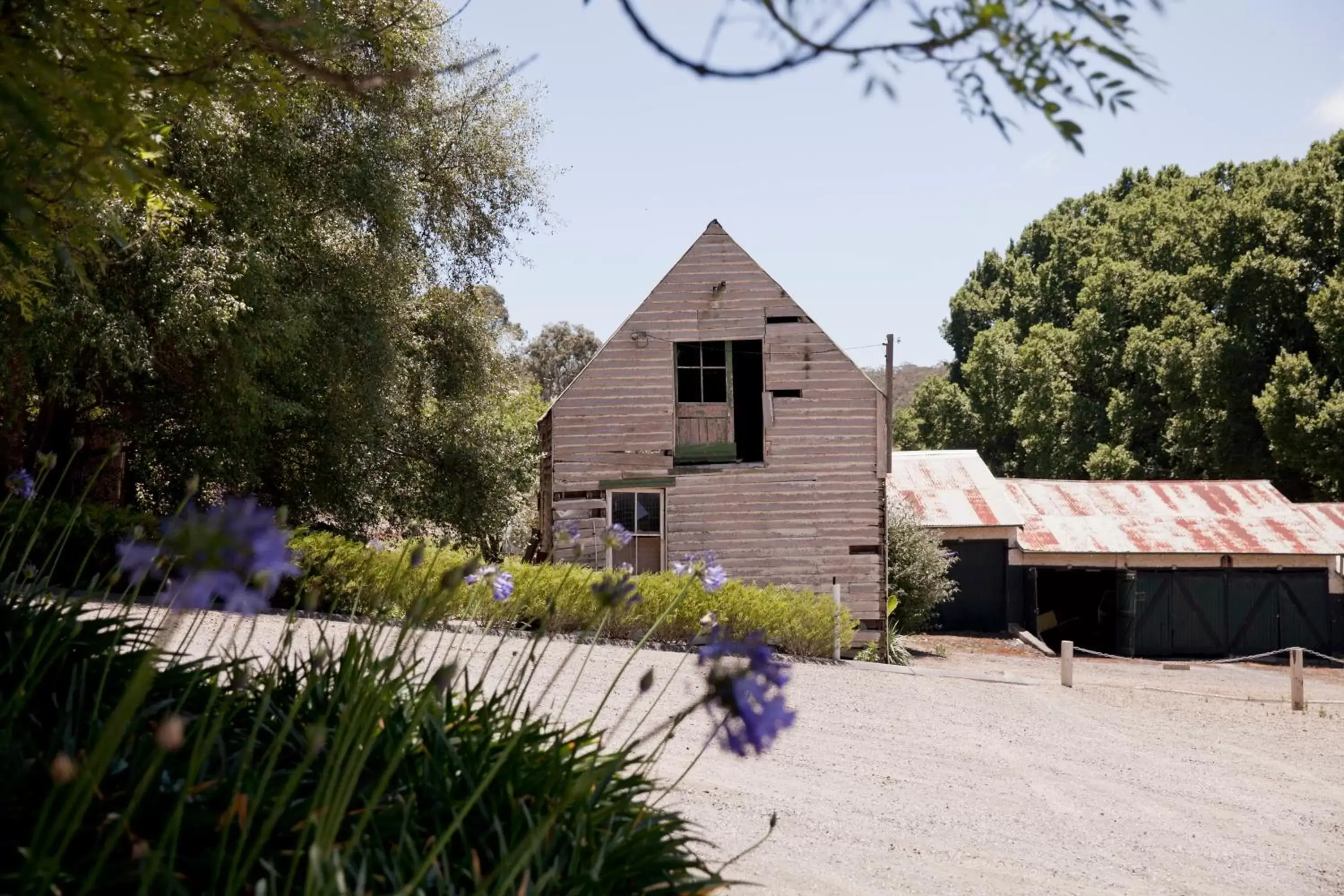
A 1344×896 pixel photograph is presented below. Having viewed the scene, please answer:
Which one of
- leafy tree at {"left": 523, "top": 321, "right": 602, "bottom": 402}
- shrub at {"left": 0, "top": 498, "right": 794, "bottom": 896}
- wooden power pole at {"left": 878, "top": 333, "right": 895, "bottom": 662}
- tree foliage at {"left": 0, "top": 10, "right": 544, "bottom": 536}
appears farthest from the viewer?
leafy tree at {"left": 523, "top": 321, "right": 602, "bottom": 402}

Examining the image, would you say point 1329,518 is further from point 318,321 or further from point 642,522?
point 318,321

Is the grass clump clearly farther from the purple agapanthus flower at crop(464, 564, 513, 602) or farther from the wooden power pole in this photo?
the wooden power pole

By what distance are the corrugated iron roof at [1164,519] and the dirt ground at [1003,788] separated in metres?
10.0

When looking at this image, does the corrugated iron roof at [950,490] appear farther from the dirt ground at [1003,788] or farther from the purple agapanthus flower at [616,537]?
the purple agapanthus flower at [616,537]

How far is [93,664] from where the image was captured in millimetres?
3619

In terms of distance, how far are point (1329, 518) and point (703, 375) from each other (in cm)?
1497

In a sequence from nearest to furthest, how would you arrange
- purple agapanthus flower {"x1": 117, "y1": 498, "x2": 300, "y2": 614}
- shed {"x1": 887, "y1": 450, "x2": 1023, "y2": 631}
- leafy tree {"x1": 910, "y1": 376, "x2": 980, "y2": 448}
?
purple agapanthus flower {"x1": 117, "y1": 498, "x2": 300, "y2": 614} < shed {"x1": 887, "y1": 450, "x2": 1023, "y2": 631} < leafy tree {"x1": 910, "y1": 376, "x2": 980, "y2": 448}

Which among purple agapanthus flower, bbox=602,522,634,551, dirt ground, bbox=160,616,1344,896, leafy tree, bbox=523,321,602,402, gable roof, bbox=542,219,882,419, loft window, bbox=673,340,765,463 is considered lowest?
dirt ground, bbox=160,616,1344,896

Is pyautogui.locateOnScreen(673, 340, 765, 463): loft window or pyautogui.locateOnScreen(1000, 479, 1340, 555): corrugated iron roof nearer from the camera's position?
pyautogui.locateOnScreen(673, 340, 765, 463): loft window

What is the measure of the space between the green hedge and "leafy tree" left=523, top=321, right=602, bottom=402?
39229 mm

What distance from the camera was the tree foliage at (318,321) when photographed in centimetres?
1402

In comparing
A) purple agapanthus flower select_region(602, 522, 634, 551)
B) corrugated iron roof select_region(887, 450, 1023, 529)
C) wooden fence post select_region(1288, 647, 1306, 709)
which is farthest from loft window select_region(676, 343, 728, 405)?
purple agapanthus flower select_region(602, 522, 634, 551)

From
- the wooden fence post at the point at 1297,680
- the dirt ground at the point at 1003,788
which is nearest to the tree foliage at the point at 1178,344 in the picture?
the wooden fence post at the point at 1297,680

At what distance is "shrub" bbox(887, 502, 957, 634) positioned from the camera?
22641 millimetres
